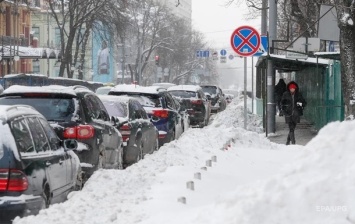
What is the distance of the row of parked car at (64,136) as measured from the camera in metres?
7.58

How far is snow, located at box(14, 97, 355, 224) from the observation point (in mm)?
5438

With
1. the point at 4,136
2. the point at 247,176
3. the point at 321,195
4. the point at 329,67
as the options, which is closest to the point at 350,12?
the point at 247,176

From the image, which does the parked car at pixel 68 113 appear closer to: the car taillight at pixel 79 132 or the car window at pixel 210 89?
the car taillight at pixel 79 132

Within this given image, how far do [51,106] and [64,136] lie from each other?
538 mm

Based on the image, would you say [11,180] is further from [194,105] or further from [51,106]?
[194,105]

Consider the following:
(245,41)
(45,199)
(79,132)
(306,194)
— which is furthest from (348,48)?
(306,194)

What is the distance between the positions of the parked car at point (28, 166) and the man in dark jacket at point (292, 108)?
1115 cm

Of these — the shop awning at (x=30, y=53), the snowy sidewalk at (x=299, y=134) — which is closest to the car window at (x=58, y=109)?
the snowy sidewalk at (x=299, y=134)

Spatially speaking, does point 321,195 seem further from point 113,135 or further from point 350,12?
point 350,12

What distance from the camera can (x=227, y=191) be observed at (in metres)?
9.23

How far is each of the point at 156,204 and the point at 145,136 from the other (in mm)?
8106

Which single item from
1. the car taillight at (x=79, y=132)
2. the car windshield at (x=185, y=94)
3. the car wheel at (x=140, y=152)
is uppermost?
the car windshield at (x=185, y=94)

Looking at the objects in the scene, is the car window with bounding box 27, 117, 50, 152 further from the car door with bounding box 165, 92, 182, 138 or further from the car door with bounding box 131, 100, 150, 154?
the car door with bounding box 165, 92, 182, 138

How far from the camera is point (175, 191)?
31.2 feet
